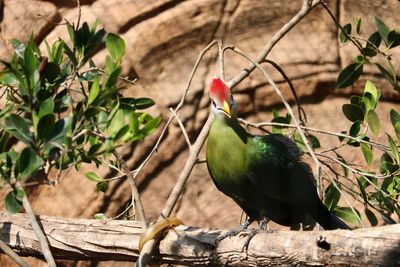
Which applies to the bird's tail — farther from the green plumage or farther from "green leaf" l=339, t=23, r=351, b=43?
"green leaf" l=339, t=23, r=351, b=43

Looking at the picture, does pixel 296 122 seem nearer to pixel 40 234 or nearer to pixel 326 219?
pixel 326 219

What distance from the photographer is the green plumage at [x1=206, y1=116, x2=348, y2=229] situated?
2.36 meters

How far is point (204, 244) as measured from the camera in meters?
2.11

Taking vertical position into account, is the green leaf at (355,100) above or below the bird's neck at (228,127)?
below

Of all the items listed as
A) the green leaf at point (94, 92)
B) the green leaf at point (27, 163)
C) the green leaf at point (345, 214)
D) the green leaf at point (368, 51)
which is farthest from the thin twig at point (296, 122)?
the green leaf at point (27, 163)

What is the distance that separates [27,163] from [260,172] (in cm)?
92

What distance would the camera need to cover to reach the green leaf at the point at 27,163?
1.61 metres

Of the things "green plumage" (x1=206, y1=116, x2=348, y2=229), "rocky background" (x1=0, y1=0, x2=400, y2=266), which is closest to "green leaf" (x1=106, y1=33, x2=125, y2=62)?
"green plumage" (x1=206, y1=116, x2=348, y2=229)

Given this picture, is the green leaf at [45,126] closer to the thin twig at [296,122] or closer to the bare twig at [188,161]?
the bare twig at [188,161]

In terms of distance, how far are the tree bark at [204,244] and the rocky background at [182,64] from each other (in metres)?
0.80

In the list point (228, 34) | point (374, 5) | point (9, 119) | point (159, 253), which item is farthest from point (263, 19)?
point (9, 119)

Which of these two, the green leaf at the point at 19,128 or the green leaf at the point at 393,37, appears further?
the green leaf at the point at 393,37

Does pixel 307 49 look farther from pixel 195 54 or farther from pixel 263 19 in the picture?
pixel 195 54

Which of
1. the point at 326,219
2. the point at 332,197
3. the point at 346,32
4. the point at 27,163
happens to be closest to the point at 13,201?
the point at 27,163
